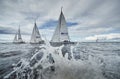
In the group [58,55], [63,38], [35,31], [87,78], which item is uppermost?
[35,31]

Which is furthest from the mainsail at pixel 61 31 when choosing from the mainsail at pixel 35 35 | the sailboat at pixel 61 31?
the mainsail at pixel 35 35

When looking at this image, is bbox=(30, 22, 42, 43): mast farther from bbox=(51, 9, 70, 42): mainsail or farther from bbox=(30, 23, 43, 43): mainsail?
bbox=(51, 9, 70, 42): mainsail

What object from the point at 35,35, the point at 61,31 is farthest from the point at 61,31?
the point at 35,35

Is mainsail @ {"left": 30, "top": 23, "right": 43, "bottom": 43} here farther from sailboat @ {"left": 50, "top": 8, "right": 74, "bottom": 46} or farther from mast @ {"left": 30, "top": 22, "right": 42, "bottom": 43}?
sailboat @ {"left": 50, "top": 8, "right": 74, "bottom": 46}

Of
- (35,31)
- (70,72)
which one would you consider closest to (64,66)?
(70,72)

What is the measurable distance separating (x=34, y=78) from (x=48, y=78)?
2.61ft

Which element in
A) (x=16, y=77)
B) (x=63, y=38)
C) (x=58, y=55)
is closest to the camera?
(x=16, y=77)

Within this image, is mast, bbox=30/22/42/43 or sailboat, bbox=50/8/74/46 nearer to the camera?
sailboat, bbox=50/8/74/46

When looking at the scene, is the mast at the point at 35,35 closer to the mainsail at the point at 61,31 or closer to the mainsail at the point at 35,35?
the mainsail at the point at 35,35

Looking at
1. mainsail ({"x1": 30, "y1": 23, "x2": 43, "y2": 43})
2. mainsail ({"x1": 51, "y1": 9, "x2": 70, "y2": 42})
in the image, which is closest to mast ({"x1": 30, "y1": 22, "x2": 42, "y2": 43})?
mainsail ({"x1": 30, "y1": 23, "x2": 43, "y2": 43})

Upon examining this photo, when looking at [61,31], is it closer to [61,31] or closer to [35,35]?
[61,31]

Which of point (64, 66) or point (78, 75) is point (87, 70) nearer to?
point (78, 75)

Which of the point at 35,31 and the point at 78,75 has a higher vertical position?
the point at 35,31

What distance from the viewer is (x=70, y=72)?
17.4 feet
